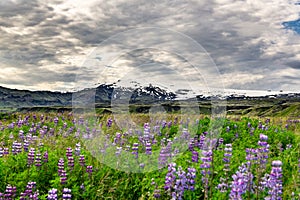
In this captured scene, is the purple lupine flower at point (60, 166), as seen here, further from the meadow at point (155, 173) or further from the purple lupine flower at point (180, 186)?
the purple lupine flower at point (180, 186)

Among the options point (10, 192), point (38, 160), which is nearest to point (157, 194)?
point (10, 192)

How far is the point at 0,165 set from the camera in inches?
272

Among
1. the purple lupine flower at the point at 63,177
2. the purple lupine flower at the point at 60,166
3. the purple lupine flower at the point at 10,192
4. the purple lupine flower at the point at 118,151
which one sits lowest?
the purple lupine flower at the point at 10,192

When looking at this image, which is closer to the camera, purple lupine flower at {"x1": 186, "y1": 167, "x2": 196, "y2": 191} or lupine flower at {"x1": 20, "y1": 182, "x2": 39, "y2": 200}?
purple lupine flower at {"x1": 186, "y1": 167, "x2": 196, "y2": 191}

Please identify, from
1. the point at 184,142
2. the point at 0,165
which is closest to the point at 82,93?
the point at 184,142

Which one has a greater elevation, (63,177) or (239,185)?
(239,185)

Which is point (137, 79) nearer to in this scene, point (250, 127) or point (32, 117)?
point (250, 127)

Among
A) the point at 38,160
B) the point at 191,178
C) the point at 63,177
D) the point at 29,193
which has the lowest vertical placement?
the point at 29,193

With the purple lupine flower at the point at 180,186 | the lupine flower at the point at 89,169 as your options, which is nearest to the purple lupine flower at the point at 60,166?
the lupine flower at the point at 89,169

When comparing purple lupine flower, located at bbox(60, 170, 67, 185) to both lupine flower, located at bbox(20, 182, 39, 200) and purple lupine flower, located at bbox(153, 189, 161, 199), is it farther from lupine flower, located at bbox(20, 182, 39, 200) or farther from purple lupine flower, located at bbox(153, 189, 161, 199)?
purple lupine flower, located at bbox(153, 189, 161, 199)

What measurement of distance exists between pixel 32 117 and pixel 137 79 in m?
7.06

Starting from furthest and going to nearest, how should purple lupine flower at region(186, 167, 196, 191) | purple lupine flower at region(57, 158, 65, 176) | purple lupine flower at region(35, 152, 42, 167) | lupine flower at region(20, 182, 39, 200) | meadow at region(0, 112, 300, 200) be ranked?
purple lupine flower at region(35, 152, 42, 167)
purple lupine flower at region(57, 158, 65, 176)
lupine flower at region(20, 182, 39, 200)
purple lupine flower at region(186, 167, 196, 191)
meadow at region(0, 112, 300, 200)

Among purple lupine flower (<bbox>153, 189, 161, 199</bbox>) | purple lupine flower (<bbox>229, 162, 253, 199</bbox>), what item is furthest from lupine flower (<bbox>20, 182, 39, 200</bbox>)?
purple lupine flower (<bbox>229, 162, 253, 199</bbox>)

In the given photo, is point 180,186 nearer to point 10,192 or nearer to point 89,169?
point 89,169
